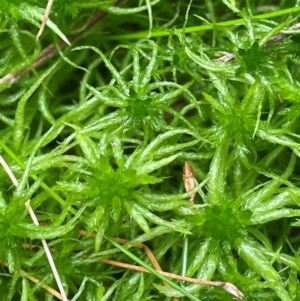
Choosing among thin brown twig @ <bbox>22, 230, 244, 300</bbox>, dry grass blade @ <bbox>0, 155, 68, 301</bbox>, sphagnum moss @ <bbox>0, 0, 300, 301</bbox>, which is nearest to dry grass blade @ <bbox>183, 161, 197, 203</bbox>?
sphagnum moss @ <bbox>0, 0, 300, 301</bbox>

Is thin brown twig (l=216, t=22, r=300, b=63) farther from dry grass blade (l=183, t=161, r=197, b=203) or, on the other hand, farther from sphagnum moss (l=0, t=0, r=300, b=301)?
dry grass blade (l=183, t=161, r=197, b=203)

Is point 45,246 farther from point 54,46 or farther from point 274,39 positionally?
point 274,39

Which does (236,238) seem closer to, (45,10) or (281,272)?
(281,272)

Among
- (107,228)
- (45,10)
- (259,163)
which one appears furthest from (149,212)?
(45,10)

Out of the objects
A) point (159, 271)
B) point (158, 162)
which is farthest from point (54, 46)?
point (159, 271)

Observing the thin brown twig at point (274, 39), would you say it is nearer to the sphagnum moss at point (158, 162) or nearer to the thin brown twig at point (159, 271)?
the sphagnum moss at point (158, 162)

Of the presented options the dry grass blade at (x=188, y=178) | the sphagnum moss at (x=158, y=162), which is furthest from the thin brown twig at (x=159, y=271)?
the dry grass blade at (x=188, y=178)

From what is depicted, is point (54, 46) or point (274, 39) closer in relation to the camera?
point (274, 39)

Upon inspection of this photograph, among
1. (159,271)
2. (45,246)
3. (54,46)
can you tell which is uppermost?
(54,46)
